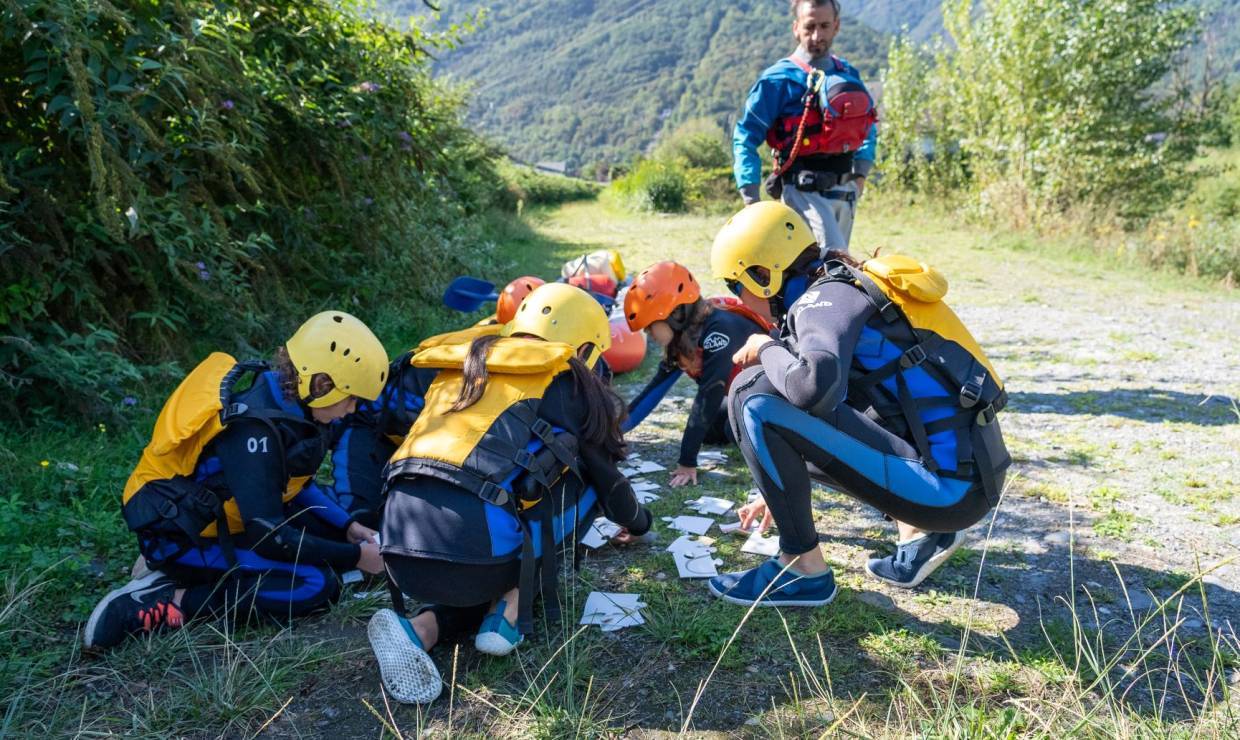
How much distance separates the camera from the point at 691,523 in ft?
12.7

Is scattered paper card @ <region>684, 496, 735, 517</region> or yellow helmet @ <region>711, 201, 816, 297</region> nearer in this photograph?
yellow helmet @ <region>711, 201, 816, 297</region>

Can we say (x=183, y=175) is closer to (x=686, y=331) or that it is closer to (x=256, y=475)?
(x=256, y=475)

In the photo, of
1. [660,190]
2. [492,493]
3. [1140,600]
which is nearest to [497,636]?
[492,493]

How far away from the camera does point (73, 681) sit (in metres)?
2.65

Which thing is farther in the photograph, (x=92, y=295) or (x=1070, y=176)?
(x=1070, y=176)

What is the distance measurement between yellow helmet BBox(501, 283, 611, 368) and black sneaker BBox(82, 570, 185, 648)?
1.49 meters

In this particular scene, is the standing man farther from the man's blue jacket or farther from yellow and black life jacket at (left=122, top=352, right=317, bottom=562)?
yellow and black life jacket at (left=122, top=352, right=317, bottom=562)

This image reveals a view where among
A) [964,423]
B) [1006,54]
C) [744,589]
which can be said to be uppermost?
[1006,54]

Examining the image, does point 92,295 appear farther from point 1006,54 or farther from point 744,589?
point 1006,54

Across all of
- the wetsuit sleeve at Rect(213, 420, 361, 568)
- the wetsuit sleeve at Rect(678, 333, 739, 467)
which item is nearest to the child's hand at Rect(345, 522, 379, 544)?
the wetsuit sleeve at Rect(213, 420, 361, 568)

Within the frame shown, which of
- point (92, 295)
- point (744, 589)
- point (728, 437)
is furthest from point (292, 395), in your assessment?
point (728, 437)

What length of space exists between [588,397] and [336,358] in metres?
0.96

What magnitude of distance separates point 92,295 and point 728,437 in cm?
351

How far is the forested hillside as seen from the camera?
13212 centimetres
